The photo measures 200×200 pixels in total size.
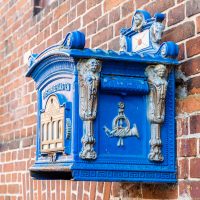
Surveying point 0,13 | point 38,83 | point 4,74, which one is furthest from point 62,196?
point 0,13

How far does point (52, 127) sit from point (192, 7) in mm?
965

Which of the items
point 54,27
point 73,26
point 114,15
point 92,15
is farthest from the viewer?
point 54,27

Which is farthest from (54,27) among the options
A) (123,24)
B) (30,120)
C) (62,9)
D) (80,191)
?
(80,191)

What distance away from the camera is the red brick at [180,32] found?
10.4 ft

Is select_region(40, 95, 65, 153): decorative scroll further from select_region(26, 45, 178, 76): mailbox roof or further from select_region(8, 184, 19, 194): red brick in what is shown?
select_region(8, 184, 19, 194): red brick

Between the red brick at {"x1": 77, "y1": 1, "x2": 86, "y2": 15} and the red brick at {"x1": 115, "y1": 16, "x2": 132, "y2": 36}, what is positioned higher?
the red brick at {"x1": 77, "y1": 1, "x2": 86, "y2": 15}

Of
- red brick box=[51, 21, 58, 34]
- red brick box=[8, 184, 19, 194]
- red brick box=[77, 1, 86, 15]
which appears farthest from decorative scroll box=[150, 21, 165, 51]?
red brick box=[8, 184, 19, 194]

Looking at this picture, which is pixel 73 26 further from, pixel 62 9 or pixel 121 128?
pixel 121 128

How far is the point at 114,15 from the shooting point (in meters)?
4.02

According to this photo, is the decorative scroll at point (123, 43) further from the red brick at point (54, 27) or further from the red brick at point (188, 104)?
the red brick at point (54, 27)

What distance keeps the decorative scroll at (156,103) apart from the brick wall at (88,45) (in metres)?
0.12

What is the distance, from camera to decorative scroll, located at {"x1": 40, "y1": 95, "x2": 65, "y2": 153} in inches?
122

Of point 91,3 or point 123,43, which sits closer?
point 123,43

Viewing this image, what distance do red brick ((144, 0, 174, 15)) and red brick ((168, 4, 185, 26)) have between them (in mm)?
52
